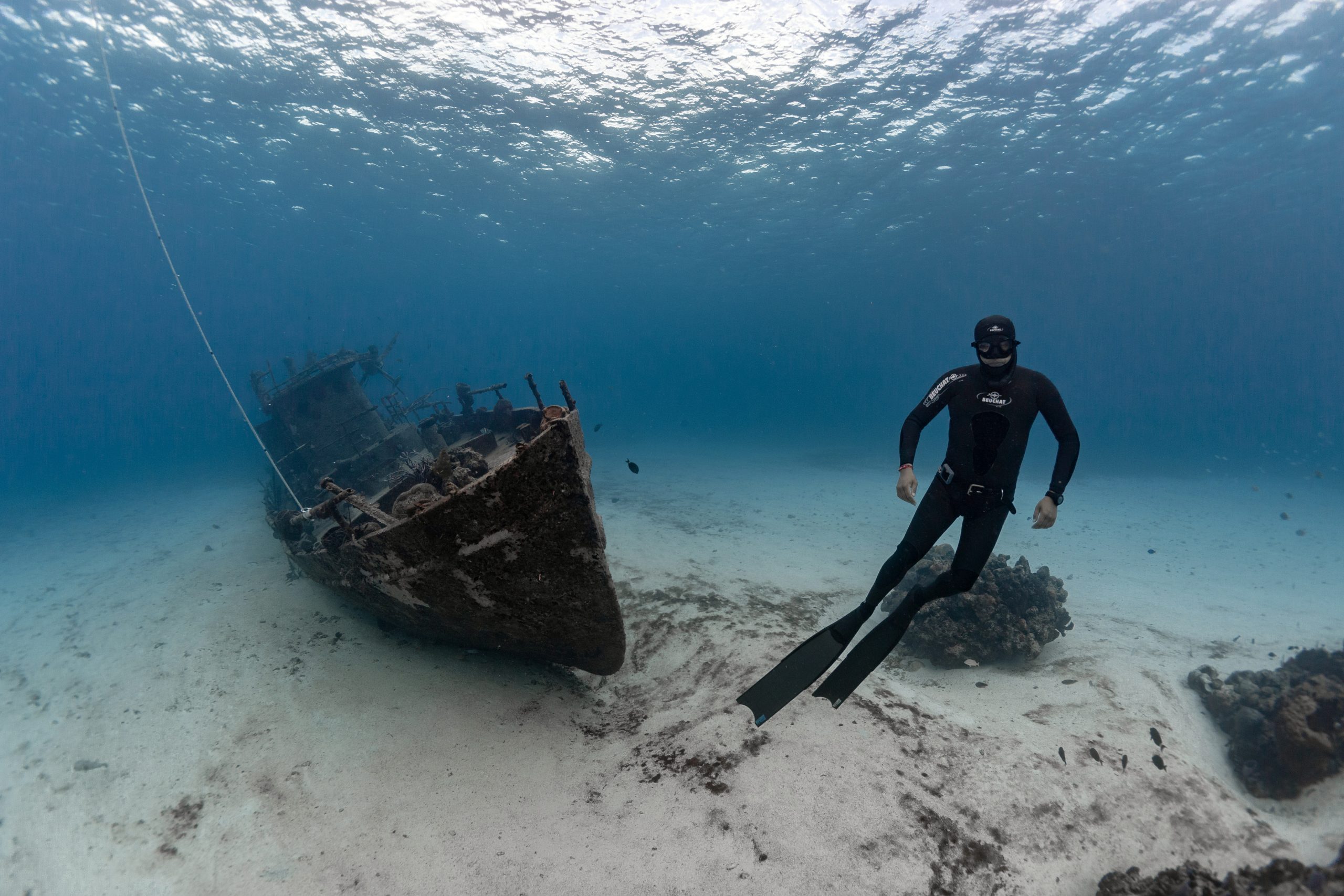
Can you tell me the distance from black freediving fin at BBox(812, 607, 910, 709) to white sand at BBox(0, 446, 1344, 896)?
0.68 feet

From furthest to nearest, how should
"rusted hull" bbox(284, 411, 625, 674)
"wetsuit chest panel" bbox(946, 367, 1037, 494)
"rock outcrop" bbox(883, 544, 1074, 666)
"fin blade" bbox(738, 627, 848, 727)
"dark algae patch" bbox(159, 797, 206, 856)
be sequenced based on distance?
"rock outcrop" bbox(883, 544, 1074, 666) < "wetsuit chest panel" bbox(946, 367, 1037, 494) < "fin blade" bbox(738, 627, 848, 727) < "dark algae patch" bbox(159, 797, 206, 856) < "rusted hull" bbox(284, 411, 625, 674)

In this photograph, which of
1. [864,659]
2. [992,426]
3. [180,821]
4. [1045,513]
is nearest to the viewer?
[1045,513]

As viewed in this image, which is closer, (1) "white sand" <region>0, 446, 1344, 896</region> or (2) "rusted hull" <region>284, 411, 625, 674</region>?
(1) "white sand" <region>0, 446, 1344, 896</region>

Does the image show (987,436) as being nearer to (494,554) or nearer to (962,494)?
(962,494)

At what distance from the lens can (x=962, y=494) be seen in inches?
171

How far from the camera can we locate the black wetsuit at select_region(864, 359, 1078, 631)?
4188 millimetres

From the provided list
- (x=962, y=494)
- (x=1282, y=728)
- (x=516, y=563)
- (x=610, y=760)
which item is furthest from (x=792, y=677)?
(x=1282, y=728)

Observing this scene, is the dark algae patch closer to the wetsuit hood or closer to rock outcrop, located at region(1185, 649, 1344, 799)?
the wetsuit hood

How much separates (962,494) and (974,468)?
0.81ft

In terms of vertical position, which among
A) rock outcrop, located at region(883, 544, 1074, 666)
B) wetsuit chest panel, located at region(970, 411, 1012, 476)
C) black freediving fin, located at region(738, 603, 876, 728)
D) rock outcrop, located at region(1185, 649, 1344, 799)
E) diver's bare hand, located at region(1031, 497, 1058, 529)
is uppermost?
wetsuit chest panel, located at region(970, 411, 1012, 476)

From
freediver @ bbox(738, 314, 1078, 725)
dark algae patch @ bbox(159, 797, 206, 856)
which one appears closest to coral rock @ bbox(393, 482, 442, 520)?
dark algae patch @ bbox(159, 797, 206, 856)

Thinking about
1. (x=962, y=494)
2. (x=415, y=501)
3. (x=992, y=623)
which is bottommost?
(x=992, y=623)

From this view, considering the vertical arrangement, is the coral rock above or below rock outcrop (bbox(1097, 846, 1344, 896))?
above

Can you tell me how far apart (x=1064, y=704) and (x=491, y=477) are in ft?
19.8
